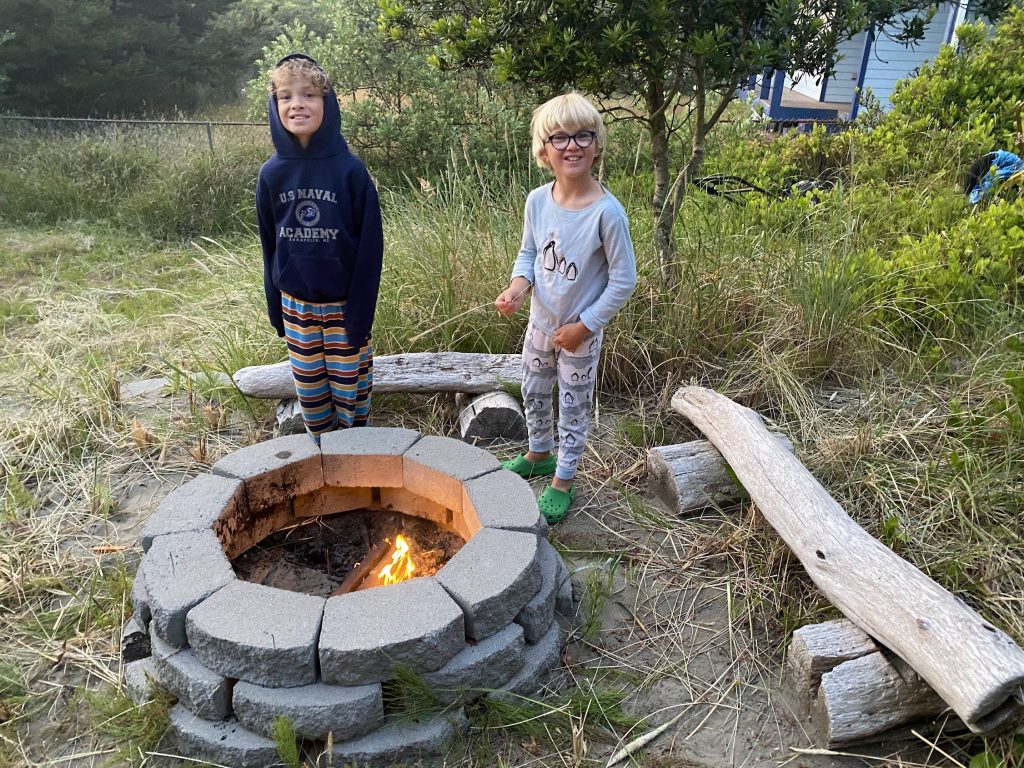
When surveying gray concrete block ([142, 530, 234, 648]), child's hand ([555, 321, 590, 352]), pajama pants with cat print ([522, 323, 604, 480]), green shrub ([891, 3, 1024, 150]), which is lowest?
gray concrete block ([142, 530, 234, 648])

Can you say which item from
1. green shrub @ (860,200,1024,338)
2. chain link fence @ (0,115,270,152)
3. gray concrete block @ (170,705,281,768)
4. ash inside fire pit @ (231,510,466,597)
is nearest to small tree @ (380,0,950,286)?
green shrub @ (860,200,1024,338)

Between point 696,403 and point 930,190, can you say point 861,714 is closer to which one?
point 696,403

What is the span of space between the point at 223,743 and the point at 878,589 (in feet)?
6.27

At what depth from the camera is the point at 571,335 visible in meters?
2.56

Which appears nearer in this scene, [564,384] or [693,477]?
[564,384]

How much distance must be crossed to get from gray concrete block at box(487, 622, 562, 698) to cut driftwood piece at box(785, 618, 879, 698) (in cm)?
73

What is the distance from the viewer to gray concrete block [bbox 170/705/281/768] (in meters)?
1.96

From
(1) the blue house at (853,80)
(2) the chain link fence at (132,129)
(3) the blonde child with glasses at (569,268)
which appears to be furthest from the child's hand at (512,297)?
(1) the blue house at (853,80)

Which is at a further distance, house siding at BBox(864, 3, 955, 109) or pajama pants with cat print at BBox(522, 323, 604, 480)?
house siding at BBox(864, 3, 955, 109)

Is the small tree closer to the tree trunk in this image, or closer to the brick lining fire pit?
Result: the tree trunk

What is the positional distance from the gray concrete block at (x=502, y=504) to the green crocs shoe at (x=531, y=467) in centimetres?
60

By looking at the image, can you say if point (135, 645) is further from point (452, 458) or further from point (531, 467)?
point (531, 467)

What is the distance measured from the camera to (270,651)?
6.21 ft

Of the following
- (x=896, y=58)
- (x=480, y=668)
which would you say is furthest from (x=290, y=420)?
(x=896, y=58)
